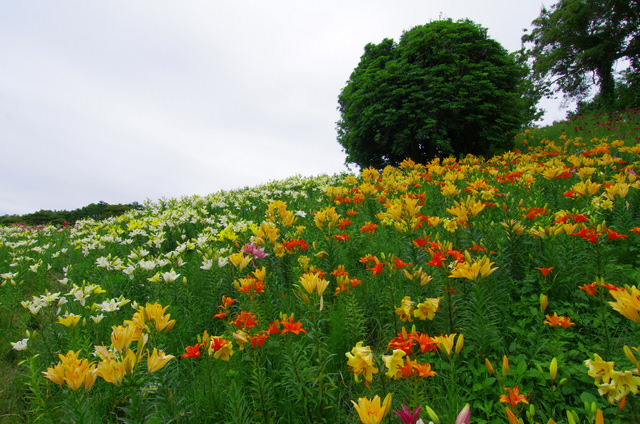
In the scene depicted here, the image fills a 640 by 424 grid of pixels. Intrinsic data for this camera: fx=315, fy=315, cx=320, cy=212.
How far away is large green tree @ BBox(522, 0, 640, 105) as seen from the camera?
724 inches

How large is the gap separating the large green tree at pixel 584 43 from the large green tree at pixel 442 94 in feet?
37.4

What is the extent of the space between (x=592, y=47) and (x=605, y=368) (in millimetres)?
26447

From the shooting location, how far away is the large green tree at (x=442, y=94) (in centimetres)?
1116

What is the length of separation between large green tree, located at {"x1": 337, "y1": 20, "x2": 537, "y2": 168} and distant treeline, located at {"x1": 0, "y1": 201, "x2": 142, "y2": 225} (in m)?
11.1

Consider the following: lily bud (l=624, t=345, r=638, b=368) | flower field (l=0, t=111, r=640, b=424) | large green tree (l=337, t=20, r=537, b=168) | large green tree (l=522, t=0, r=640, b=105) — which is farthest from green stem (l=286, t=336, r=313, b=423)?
large green tree (l=522, t=0, r=640, b=105)

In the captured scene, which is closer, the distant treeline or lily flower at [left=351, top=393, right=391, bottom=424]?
lily flower at [left=351, top=393, right=391, bottom=424]

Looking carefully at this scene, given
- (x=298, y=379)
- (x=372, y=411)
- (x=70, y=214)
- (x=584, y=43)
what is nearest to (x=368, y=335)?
(x=298, y=379)

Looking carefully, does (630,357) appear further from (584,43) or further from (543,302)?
(584,43)

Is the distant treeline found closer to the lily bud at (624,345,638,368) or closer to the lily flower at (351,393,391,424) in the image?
the lily flower at (351,393,391,424)

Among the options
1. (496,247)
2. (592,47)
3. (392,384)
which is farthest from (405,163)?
(592,47)

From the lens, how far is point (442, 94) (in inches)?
439

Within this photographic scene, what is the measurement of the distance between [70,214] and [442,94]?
1632 cm

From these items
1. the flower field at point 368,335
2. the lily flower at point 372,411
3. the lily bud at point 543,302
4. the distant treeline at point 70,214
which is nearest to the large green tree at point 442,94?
the flower field at point 368,335

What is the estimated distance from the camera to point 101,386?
2146mm
